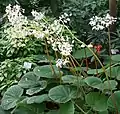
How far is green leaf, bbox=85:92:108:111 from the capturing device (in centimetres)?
205

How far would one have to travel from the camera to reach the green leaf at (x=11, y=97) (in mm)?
2254

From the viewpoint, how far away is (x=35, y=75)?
239 cm

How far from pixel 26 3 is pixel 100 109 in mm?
2144

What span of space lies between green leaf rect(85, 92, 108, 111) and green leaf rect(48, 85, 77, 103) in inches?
4.0

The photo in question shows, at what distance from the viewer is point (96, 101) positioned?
2.10 metres

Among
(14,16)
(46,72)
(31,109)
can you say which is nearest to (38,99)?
(31,109)

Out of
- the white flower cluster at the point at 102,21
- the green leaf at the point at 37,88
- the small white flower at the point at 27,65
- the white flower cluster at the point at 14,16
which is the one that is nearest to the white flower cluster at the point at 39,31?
the white flower cluster at the point at 14,16

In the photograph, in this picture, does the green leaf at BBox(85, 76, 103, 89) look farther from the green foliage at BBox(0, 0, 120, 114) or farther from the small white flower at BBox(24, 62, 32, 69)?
the small white flower at BBox(24, 62, 32, 69)

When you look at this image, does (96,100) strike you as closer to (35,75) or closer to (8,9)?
(35,75)

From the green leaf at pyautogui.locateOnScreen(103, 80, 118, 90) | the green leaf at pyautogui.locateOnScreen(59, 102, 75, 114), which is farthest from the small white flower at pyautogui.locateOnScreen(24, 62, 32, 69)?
the green leaf at pyautogui.locateOnScreen(103, 80, 118, 90)

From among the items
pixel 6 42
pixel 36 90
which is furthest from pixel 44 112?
pixel 6 42

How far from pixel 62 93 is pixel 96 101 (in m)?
0.20

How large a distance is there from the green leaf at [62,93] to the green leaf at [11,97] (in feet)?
0.87

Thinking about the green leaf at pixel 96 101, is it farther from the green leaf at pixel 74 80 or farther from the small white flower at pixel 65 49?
the small white flower at pixel 65 49
